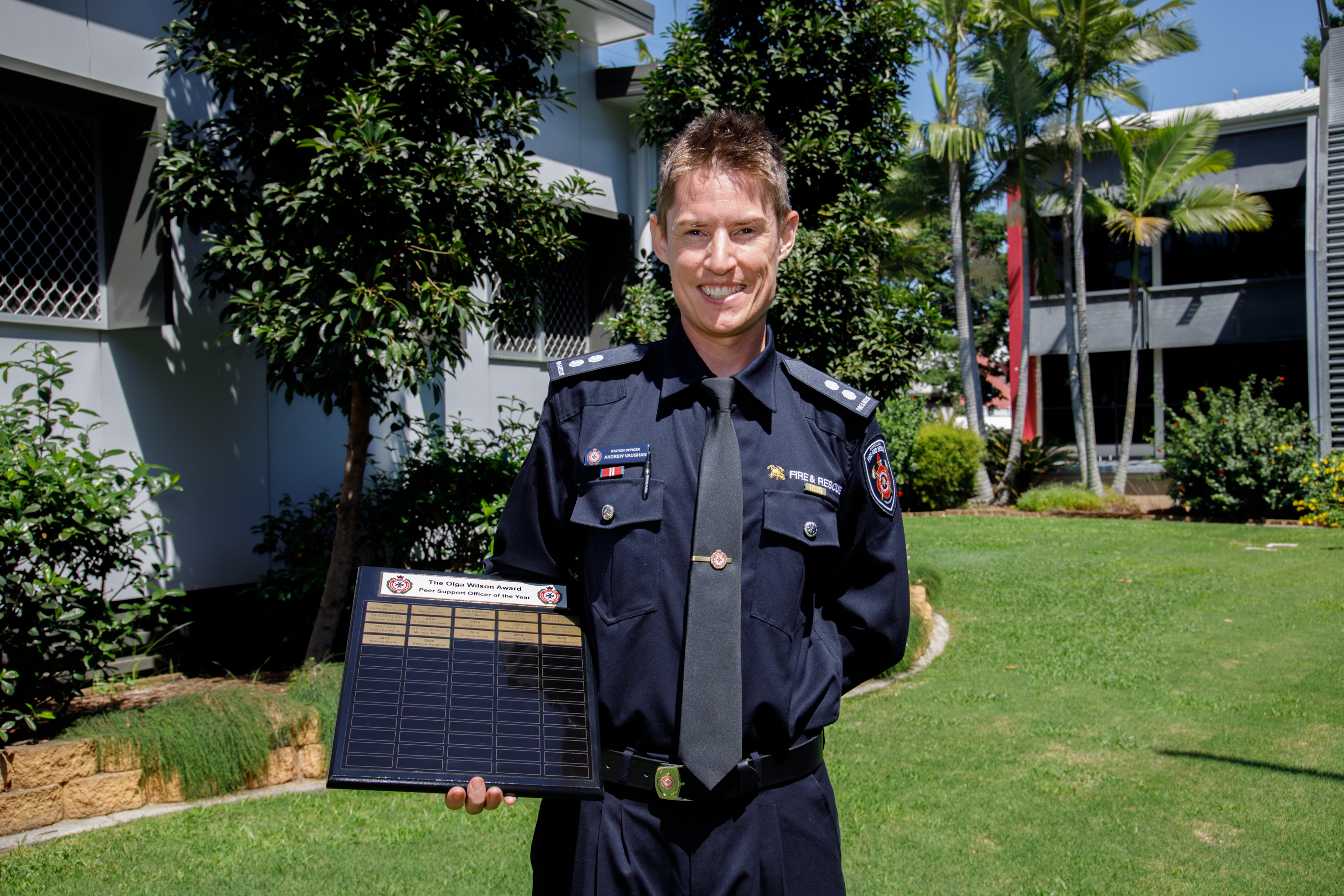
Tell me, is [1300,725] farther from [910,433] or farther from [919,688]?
[910,433]

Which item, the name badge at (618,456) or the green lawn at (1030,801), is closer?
the name badge at (618,456)

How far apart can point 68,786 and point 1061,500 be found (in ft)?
59.3

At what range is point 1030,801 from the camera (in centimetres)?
488

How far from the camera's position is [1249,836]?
446 centimetres

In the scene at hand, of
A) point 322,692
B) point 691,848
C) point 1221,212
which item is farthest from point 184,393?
point 1221,212

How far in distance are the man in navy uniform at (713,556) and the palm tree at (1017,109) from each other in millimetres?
19681

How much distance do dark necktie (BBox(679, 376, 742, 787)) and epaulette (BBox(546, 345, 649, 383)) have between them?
0.39m

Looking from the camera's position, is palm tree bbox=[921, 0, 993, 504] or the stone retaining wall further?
palm tree bbox=[921, 0, 993, 504]

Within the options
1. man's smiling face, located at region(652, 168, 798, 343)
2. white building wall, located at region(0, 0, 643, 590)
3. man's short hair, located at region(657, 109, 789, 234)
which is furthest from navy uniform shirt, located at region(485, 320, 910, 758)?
white building wall, located at region(0, 0, 643, 590)

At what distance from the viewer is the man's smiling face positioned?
2.13 meters

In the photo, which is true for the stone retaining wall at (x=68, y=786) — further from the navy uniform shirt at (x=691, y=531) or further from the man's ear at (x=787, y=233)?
the man's ear at (x=787, y=233)

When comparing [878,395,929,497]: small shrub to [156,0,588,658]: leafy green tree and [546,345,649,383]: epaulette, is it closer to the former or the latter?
[156,0,588,658]: leafy green tree

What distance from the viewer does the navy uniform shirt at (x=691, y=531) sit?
2.00 m

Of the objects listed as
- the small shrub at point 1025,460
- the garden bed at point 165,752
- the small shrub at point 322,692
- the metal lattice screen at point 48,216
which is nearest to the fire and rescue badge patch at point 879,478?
the small shrub at point 322,692
